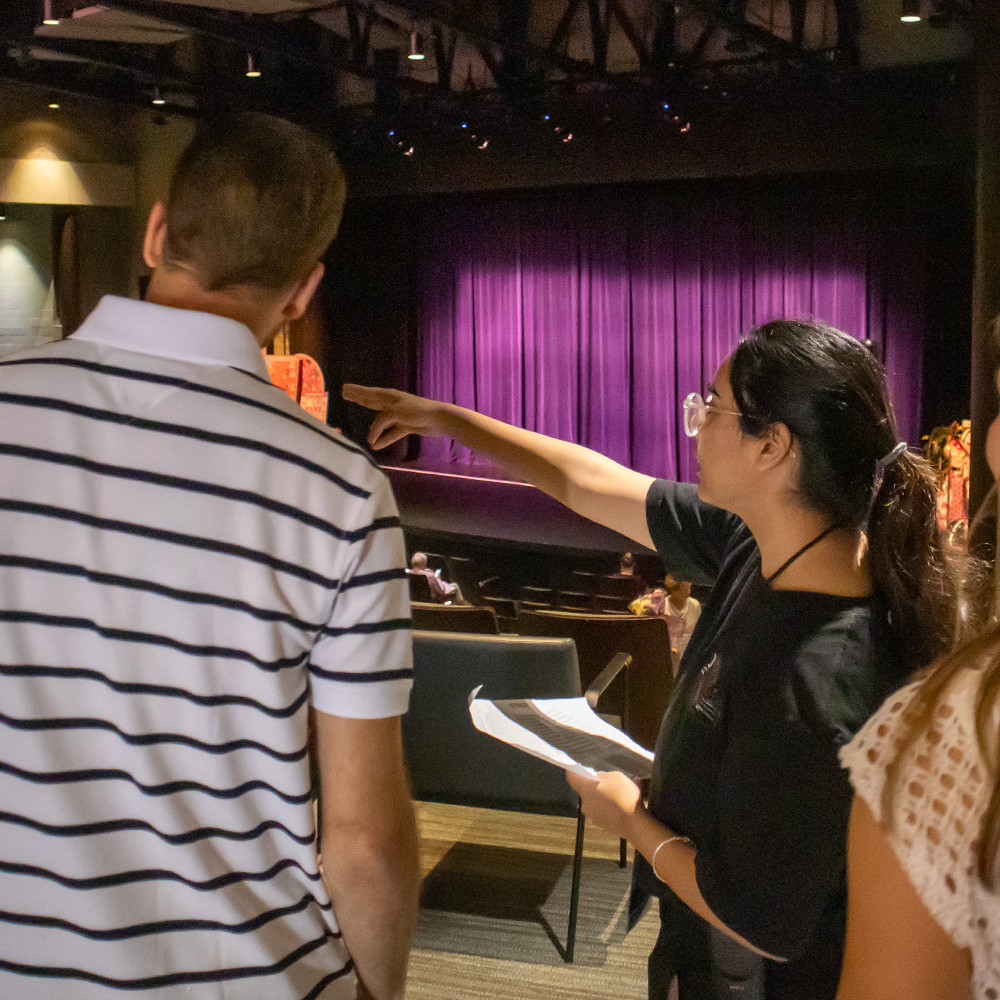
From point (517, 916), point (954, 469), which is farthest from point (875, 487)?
point (954, 469)

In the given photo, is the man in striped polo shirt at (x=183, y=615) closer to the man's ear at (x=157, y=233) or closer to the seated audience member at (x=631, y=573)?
the man's ear at (x=157, y=233)

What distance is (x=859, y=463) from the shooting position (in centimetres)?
136

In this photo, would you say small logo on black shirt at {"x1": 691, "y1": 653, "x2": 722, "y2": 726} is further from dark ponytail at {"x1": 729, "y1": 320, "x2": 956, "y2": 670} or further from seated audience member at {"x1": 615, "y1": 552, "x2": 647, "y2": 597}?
seated audience member at {"x1": 615, "y1": 552, "x2": 647, "y2": 597}

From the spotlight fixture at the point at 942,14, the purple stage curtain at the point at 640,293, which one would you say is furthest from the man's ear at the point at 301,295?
the purple stage curtain at the point at 640,293

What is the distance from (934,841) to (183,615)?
61 cm

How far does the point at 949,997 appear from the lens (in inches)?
25.8

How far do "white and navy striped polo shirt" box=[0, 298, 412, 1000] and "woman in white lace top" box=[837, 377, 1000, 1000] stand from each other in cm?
46

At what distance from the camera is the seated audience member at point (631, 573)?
25.7ft

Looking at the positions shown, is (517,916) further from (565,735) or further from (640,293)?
(640,293)

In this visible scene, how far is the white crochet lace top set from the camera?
24.9 inches

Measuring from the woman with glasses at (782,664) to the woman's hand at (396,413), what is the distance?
1.62 ft

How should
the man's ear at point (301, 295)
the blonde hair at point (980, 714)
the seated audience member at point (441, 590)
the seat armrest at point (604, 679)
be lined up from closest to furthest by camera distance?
the blonde hair at point (980, 714), the man's ear at point (301, 295), the seat armrest at point (604, 679), the seated audience member at point (441, 590)

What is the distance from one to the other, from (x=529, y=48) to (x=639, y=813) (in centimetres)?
765

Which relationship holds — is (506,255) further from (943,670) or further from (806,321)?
(943,670)
